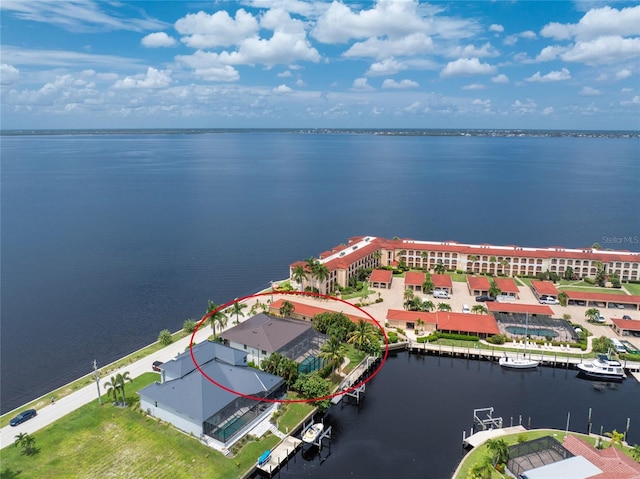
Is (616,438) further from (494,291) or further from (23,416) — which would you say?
(23,416)

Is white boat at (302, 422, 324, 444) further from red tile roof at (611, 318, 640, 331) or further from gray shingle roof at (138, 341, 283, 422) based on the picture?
red tile roof at (611, 318, 640, 331)

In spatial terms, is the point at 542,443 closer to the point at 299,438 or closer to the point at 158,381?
the point at 299,438

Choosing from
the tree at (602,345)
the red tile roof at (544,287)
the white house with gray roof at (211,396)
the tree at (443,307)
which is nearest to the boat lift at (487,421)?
the white house with gray roof at (211,396)

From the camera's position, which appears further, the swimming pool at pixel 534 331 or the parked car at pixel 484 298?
the parked car at pixel 484 298

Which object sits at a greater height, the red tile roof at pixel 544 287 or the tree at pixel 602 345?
the red tile roof at pixel 544 287

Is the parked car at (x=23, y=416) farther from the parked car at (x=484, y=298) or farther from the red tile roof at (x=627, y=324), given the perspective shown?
the red tile roof at (x=627, y=324)

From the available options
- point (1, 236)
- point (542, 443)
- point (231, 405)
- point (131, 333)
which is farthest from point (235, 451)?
point (1, 236)
